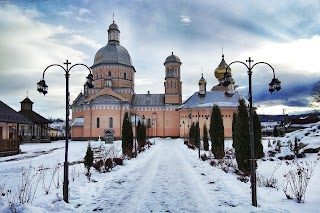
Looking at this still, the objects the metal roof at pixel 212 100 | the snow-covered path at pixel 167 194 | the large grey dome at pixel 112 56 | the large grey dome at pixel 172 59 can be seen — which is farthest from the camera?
the large grey dome at pixel 172 59

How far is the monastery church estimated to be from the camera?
48.5 metres

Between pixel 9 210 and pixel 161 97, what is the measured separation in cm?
5310

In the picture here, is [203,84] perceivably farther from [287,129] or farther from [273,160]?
[273,160]

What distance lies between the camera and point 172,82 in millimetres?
56188

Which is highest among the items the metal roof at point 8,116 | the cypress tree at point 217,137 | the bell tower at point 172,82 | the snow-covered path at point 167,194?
the bell tower at point 172,82

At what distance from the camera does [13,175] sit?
12438mm

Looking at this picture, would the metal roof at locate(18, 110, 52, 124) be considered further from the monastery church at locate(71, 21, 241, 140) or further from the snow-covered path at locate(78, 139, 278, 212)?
the snow-covered path at locate(78, 139, 278, 212)

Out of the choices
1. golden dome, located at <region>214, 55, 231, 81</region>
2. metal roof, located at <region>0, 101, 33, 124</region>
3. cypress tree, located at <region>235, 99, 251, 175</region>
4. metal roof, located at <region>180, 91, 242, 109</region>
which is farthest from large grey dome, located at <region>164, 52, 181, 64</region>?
cypress tree, located at <region>235, 99, 251, 175</region>

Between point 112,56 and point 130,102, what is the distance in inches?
381

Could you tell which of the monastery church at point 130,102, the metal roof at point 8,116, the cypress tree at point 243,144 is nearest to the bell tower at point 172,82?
the monastery church at point 130,102

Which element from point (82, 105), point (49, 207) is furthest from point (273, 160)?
point (82, 105)

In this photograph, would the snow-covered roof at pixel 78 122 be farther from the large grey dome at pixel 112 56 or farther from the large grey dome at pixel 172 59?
the large grey dome at pixel 172 59

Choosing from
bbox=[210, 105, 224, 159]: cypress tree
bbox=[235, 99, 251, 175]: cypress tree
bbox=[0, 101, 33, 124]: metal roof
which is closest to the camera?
bbox=[235, 99, 251, 175]: cypress tree

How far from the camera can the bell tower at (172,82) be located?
56188 mm
